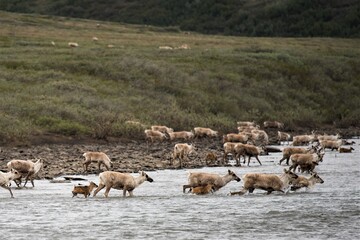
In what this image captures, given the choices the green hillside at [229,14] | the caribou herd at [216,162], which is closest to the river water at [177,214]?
the caribou herd at [216,162]

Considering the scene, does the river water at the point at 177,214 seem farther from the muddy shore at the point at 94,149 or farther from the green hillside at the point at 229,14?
the green hillside at the point at 229,14

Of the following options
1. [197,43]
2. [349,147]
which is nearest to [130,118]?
[349,147]

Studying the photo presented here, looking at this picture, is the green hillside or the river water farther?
the green hillside

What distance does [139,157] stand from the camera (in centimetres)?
3997

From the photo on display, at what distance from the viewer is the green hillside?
146 m

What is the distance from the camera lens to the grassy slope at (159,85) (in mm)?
50562

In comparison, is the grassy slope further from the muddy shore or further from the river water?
the river water

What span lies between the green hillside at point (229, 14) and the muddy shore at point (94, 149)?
96299 mm

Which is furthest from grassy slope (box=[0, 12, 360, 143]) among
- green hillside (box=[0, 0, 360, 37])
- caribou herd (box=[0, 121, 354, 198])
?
green hillside (box=[0, 0, 360, 37])

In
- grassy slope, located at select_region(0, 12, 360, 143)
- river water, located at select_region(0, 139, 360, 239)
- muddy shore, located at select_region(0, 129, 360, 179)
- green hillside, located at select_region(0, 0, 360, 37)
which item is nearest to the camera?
river water, located at select_region(0, 139, 360, 239)

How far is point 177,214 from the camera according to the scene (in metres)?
25.7

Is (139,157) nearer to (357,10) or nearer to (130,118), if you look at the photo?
(130,118)

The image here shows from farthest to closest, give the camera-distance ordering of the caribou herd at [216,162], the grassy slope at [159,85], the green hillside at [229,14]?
1. the green hillside at [229,14]
2. the grassy slope at [159,85]
3. the caribou herd at [216,162]

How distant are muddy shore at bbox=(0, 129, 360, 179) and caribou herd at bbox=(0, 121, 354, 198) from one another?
47 cm
